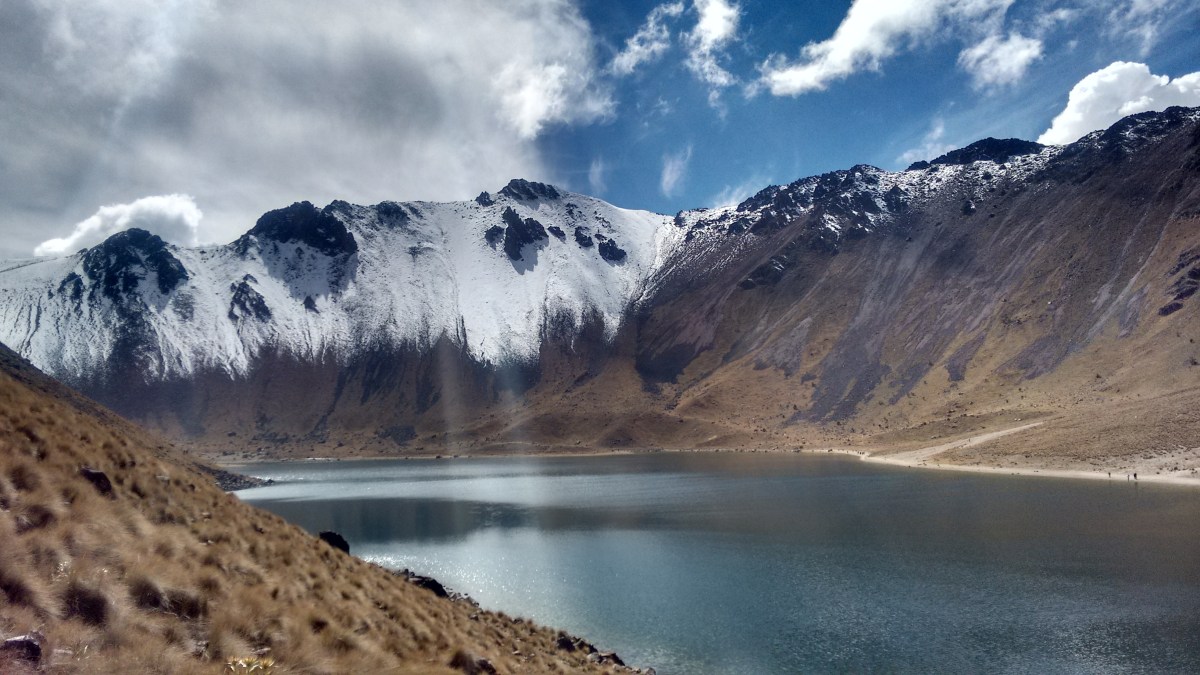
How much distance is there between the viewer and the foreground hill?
672 cm

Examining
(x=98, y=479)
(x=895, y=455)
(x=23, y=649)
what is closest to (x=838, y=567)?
(x=98, y=479)

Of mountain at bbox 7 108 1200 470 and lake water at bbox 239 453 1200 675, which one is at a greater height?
mountain at bbox 7 108 1200 470

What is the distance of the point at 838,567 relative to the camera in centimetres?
3769

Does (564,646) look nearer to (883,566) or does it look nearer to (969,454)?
(883,566)

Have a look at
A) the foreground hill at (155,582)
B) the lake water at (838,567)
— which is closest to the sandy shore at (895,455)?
the lake water at (838,567)

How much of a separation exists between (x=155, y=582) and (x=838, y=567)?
3656 cm

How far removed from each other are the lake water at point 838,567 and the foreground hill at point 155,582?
15909 millimetres

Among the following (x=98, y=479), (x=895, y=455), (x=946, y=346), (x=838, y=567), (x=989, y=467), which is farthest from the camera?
(x=946, y=346)

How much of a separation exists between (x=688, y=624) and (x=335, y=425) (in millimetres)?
187697

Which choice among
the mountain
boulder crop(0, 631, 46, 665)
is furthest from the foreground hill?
the mountain

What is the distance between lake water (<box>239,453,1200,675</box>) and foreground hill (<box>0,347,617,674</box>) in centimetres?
1591

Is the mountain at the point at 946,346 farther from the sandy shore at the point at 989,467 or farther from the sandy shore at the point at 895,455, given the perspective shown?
the sandy shore at the point at 989,467

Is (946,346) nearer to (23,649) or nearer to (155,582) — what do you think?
(155,582)

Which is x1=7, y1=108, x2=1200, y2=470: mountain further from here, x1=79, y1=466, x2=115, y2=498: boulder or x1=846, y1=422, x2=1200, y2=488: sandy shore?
x1=79, y1=466, x2=115, y2=498: boulder
